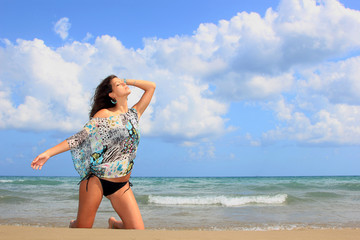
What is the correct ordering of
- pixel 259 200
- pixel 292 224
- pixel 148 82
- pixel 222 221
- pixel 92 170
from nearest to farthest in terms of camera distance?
pixel 92 170 → pixel 148 82 → pixel 292 224 → pixel 222 221 → pixel 259 200

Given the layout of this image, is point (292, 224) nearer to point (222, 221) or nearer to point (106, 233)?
point (222, 221)

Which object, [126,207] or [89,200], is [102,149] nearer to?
[89,200]

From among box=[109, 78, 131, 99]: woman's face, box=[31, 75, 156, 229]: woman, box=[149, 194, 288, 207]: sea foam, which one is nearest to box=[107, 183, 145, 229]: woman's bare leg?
box=[31, 75, 156, 229]: woman

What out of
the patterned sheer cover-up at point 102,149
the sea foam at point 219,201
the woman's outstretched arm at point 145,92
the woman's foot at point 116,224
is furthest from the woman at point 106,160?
the sea foam at point 219,201

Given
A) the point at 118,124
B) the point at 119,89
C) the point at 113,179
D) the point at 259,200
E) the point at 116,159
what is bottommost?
the point at 259,200

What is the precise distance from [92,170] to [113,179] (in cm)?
27

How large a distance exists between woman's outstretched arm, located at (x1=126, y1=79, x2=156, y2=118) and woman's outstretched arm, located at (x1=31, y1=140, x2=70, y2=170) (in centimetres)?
110

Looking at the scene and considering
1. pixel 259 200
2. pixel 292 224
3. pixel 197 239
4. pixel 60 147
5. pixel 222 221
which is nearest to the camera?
pixel 197 239

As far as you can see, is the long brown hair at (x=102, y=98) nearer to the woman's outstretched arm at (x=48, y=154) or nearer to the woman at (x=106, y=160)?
the woman at (x=106, y=160)

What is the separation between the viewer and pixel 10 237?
2.98m

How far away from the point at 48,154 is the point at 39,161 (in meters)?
0.12

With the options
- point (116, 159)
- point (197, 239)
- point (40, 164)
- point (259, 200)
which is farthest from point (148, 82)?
point (259, 200)

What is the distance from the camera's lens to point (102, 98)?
401 centimetres

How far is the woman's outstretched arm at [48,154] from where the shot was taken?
3.16m
